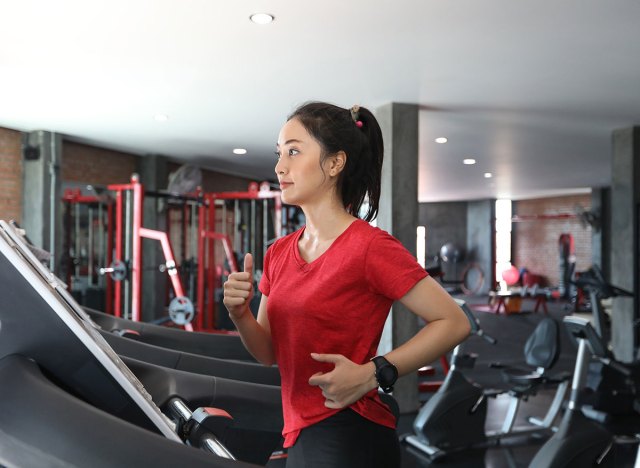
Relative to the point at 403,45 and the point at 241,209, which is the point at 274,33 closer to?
the point at 403,45

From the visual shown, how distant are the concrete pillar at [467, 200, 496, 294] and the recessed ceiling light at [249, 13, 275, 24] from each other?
10.3 metres

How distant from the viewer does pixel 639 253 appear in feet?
15.6

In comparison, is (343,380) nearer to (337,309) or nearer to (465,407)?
(337,309)

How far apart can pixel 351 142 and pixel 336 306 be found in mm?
261

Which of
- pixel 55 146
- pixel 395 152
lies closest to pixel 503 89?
pixel 395 152

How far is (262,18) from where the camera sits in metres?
2.52

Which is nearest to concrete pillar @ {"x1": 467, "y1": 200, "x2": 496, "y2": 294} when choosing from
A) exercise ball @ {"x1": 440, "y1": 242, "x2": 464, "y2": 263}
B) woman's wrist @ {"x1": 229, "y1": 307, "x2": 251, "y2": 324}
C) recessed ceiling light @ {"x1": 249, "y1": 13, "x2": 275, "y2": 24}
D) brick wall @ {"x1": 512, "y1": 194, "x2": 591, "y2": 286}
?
exercise ball @ {"x1": 440, "y1": 242, "x2": 464, "y2": 263}

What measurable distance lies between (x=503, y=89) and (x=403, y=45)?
1.07 m

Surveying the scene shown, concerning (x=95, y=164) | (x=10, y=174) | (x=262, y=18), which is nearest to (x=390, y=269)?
(x=262, y=18)

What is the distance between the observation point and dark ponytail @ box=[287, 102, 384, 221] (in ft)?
2.98

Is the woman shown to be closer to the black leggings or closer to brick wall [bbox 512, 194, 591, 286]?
the black leggings

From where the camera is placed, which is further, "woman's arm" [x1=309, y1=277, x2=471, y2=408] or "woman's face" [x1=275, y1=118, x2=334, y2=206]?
"woman's face" [x1=275, y1=118, x2=334, y2=206]

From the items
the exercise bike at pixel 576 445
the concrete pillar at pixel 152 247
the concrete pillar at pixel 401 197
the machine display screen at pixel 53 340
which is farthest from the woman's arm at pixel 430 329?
the concrete pillar at pixel 152 247

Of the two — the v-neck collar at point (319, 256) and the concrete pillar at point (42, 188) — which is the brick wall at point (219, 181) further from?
the v-neck collar at point (319, 256)
